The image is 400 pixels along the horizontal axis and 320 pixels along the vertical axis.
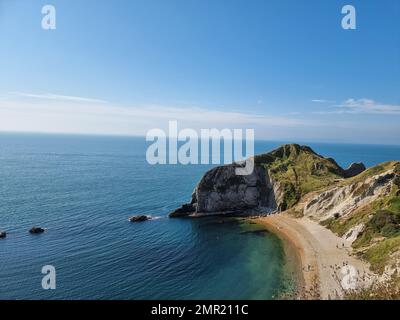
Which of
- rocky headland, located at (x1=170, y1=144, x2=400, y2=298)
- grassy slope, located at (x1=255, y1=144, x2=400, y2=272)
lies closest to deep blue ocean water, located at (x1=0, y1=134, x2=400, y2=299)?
rocky headland, located at (x1=170, y1=144, x2=400, y2=298)

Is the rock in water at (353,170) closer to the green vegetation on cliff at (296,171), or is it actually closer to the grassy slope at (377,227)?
the green vegetation on cliff at (296,171)

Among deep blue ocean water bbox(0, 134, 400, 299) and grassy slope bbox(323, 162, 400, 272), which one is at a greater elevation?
grassy slope bbox(323, 162, 400, 272)

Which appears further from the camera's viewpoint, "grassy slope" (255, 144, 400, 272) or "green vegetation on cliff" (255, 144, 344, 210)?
"green vegetation on cliff" (255, 144, 344, 210)

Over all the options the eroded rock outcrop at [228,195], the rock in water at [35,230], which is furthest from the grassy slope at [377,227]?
the rock in water at [35,230]

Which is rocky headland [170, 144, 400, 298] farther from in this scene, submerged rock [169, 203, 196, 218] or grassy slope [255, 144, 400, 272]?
submerged rock [169, 203, 196, 218]

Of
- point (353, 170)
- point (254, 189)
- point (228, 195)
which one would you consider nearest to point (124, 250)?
point (228, 195)
